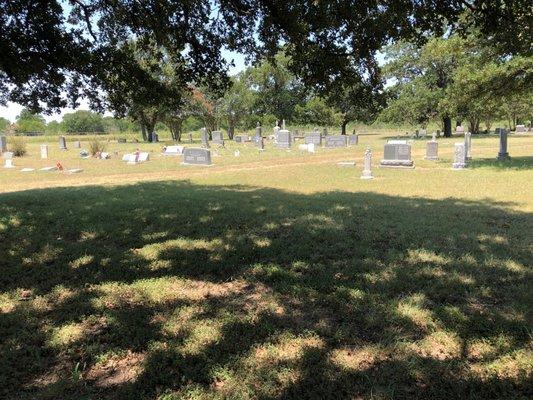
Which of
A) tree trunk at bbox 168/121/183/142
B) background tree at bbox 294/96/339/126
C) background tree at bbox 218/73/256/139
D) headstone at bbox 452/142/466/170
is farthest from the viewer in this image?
background tree at bbox 294/96/339/126

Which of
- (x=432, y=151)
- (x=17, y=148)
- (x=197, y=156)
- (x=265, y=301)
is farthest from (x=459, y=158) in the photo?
(x=17, y=148)

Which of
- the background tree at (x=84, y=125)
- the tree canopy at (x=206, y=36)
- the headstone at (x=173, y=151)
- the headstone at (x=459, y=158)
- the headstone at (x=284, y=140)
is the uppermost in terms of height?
the background tree at (x=84, y=125)

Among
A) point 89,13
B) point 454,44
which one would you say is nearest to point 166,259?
point 89,13

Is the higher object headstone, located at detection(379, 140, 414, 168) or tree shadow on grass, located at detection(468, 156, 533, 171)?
headstone, located at detection(379, 140, 414, 168)

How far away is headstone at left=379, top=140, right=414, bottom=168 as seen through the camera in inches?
686

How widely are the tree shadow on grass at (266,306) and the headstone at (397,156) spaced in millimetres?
9878

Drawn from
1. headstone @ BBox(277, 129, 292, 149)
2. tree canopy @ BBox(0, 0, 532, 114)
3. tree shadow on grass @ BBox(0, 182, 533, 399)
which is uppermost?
tree canopy @ BBox(0, 0, 532, 114)

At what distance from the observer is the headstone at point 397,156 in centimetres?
1742

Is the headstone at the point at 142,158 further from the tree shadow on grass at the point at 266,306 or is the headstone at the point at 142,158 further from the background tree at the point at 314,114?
the background tree at the point at 314,114

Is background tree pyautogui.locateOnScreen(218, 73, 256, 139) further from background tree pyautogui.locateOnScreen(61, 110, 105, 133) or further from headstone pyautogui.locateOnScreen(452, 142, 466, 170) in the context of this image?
background tree pyautogui.locateOnScreen(61, 110, 105, 133)

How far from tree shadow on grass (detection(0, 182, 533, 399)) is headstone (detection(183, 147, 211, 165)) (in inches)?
537

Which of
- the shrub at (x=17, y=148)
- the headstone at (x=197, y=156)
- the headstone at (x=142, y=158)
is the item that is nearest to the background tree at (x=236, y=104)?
the shrub at (x=17, y=148)

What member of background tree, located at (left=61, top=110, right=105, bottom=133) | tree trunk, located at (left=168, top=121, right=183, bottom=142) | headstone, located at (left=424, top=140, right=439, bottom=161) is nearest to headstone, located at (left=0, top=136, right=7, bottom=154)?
headstone, located at (left=424, top=140, right=439, bottom=161)

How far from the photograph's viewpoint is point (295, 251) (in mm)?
5840
